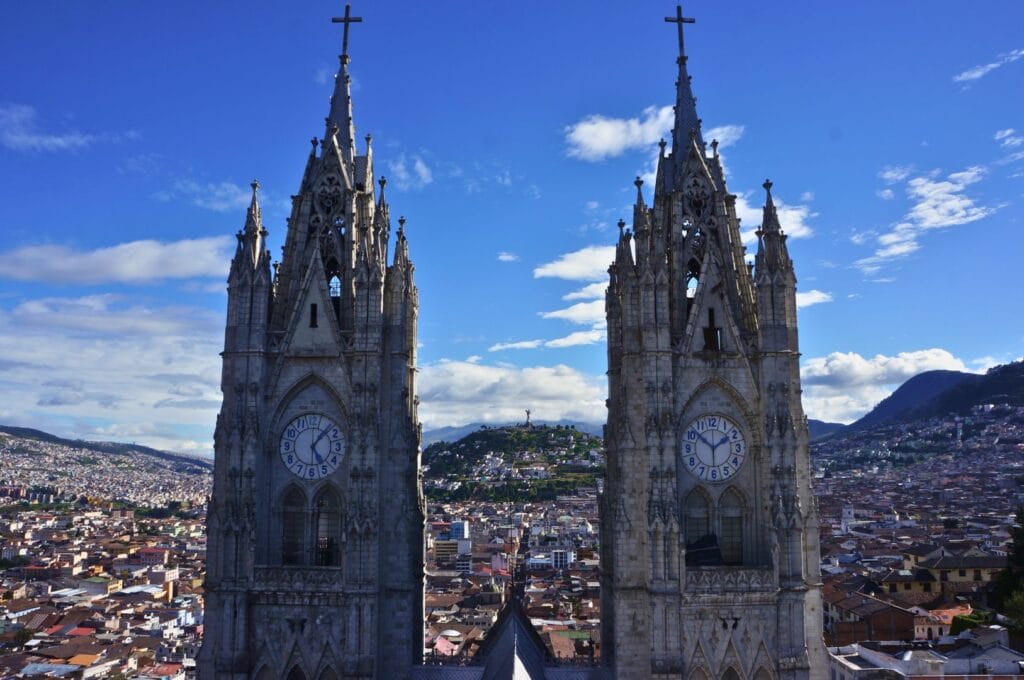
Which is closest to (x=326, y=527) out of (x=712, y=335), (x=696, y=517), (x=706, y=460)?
(x=696, y=517)

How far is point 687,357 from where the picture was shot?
116 ft

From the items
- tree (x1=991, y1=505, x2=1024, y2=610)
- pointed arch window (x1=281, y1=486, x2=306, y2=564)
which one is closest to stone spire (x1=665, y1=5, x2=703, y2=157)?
pointed arch window (x1=281, y1=486, x2=306, y2=564)

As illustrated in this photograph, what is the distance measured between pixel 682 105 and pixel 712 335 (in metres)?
10.3

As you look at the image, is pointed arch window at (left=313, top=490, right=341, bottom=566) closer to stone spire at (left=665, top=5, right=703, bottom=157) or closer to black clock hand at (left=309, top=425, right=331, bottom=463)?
black clock hand at (left=309, top=425, right=331, bottom=463)

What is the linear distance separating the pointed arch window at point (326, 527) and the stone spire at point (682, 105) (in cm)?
1951

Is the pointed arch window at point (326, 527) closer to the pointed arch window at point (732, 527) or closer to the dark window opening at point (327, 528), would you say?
the dark window opening at point (327, 528)

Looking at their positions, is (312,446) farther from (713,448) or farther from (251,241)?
(713,448)

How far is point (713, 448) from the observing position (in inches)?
1390

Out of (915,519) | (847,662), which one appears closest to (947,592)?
(847,662)

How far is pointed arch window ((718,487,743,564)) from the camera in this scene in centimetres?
3538

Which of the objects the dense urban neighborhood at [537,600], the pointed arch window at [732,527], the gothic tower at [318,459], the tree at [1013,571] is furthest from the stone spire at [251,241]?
the tree at [1013,571]

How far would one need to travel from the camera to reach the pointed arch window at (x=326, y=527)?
3606 cm

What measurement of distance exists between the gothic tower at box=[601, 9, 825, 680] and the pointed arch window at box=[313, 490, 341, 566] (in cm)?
1053

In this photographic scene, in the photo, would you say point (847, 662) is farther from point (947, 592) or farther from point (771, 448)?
point (947, 592)
